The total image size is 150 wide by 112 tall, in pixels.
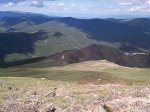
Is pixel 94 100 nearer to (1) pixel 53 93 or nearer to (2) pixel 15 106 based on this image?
(1) pixel 53 93

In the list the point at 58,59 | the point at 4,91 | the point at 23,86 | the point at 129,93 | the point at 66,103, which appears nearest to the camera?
the point at 66,103

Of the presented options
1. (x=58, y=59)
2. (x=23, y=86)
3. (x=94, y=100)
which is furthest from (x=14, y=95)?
(x=58, y=59)

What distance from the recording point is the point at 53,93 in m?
41.6

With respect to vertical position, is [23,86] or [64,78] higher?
[23,86]

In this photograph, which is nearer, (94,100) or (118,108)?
(118,108)

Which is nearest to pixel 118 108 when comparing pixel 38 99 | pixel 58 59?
pixel 38 99

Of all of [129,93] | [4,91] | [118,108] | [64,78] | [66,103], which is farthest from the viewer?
[64,78]

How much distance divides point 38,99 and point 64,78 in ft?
158

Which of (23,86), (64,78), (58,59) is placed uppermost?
(23,86)

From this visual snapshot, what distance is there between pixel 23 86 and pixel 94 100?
41.2 ft

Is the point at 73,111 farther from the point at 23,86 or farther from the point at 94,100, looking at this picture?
the point at 23,86

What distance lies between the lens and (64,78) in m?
87.6

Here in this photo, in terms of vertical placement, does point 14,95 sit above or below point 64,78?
above

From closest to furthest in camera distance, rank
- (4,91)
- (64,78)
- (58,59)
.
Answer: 1. (4,91)
2. (64,78)
3. (58,59)
